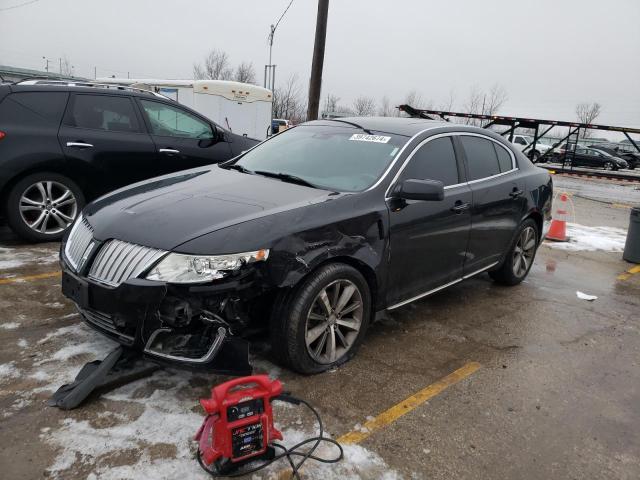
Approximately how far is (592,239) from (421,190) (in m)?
6.29

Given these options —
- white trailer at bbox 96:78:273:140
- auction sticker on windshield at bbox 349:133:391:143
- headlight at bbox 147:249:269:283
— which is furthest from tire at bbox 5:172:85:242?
white trailer at bbox 96:78:273:140

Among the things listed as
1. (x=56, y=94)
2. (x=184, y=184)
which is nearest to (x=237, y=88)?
(x=56, y=94)

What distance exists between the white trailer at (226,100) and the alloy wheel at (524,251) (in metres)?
12.5

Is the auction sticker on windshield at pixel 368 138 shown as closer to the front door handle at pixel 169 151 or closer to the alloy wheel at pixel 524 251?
the alloy wheel at pixel 524 251

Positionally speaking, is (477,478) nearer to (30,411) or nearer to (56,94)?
(30,411)

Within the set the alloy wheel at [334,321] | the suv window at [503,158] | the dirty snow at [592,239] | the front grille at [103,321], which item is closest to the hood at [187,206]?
the front grille at [103,321]

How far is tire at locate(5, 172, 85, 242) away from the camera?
5418 millimetres

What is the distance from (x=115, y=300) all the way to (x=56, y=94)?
158 inches

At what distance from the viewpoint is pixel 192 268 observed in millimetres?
2719

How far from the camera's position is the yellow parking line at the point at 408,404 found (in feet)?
8.88

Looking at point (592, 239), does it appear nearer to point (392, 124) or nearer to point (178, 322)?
point (392, 124)

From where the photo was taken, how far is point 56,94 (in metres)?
5.74

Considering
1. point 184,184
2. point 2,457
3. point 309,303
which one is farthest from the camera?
point 184,184

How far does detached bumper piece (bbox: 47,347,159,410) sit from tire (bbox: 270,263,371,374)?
83cm
